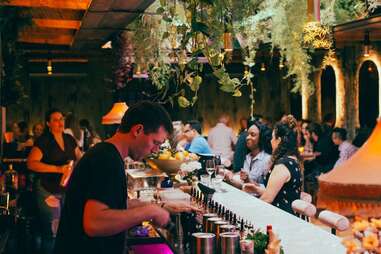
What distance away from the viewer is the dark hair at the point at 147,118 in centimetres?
243

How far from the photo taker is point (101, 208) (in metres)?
2.22

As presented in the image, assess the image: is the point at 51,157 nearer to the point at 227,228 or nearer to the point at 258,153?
the point at 258,153

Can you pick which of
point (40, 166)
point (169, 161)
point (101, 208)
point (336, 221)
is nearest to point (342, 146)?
point (40, 166)

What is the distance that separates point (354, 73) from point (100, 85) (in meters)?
6.20

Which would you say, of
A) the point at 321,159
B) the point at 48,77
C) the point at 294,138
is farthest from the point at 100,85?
the point at 294,138

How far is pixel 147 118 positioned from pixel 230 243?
62cm

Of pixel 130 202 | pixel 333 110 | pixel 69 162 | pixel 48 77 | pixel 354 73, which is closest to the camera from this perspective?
pixel 130 202

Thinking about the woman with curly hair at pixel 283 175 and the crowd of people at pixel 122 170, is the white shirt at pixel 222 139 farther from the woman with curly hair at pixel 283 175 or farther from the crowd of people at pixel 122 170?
the woman with curly hair at pixel 283 175

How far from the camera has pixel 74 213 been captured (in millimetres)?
2293

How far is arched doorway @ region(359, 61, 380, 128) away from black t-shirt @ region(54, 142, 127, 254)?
9.11 m

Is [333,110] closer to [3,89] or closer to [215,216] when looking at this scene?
[3,89]

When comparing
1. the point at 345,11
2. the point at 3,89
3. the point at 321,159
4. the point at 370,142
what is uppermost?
the point at 345,11

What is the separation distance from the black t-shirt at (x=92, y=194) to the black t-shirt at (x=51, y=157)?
353cm

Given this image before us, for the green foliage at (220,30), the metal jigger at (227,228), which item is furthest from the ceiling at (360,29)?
the metal jigger at (227,228)
